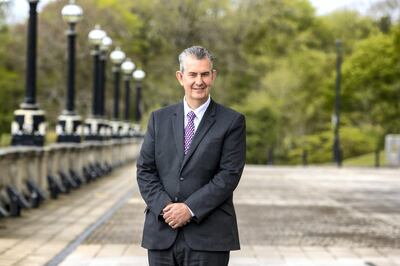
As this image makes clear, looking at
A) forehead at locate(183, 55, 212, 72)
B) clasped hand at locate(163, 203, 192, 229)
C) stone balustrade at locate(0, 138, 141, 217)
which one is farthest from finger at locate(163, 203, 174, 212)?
stone balustrade at locate(0, 138, 141, 217)

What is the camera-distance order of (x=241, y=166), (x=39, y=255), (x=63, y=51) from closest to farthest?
(x=241, y=166)
(x=39, y=255)
(x=63, y=51)

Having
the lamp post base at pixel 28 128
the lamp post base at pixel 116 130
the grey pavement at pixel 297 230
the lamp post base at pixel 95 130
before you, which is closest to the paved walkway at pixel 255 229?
the grey pavement at pixel 297 230

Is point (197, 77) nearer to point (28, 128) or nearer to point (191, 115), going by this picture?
point (191, 115)

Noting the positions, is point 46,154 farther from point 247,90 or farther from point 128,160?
point 247,90

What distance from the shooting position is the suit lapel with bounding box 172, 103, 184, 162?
611 cm

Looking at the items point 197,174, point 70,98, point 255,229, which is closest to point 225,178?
point 197,174

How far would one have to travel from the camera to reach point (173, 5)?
8481cm

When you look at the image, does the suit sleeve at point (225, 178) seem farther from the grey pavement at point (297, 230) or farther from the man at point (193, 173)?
the grey pavement at point (297, 230)

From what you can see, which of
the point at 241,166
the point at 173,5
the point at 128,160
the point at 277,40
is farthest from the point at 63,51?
the point at 241,166

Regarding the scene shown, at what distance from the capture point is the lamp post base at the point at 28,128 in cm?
2070

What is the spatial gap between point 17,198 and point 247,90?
6908 centimetres

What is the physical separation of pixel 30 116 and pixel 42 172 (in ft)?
3.66

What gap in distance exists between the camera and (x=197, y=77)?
604cm

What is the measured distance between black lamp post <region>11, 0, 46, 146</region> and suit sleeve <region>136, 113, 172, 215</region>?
14.7m
